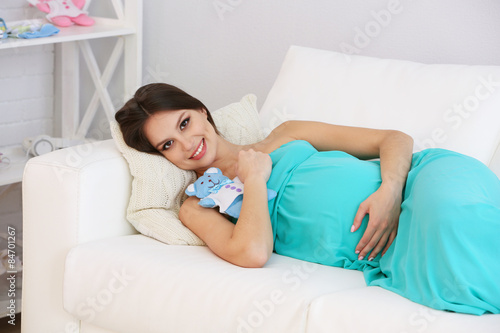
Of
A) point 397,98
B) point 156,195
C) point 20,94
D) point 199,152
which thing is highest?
point 397,98

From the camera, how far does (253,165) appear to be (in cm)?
168

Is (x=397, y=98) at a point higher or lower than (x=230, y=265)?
higher

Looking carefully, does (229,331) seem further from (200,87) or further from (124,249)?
(200,87)

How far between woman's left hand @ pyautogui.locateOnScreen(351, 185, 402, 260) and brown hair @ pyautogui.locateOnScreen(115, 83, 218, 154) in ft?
1.87

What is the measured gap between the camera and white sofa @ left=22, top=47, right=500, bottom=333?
1319 mm

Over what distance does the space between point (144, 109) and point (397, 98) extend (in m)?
0.72

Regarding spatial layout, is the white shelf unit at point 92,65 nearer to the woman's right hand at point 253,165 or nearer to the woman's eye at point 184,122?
the woman's eye at point 184,122

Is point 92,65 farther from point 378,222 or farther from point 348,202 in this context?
point 378,222

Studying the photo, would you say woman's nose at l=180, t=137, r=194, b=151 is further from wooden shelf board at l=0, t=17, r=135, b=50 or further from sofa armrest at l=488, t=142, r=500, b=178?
wooden shelf board at l=0, t=17, r=135, b=50

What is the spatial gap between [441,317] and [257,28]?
1.68m

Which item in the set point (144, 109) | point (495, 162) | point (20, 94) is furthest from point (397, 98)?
point (20, 94)

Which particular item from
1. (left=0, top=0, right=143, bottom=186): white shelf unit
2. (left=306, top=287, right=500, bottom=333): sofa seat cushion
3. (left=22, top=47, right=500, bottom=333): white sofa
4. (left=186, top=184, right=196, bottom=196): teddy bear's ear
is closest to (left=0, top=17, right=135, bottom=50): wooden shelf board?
(left=0, top=0, right=143, bottom=186): white shelf unit

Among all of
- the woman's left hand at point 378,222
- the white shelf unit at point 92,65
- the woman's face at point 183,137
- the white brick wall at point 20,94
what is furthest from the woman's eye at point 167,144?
the white brick wall at point 20,94

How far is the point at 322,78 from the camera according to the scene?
2.00 meters
